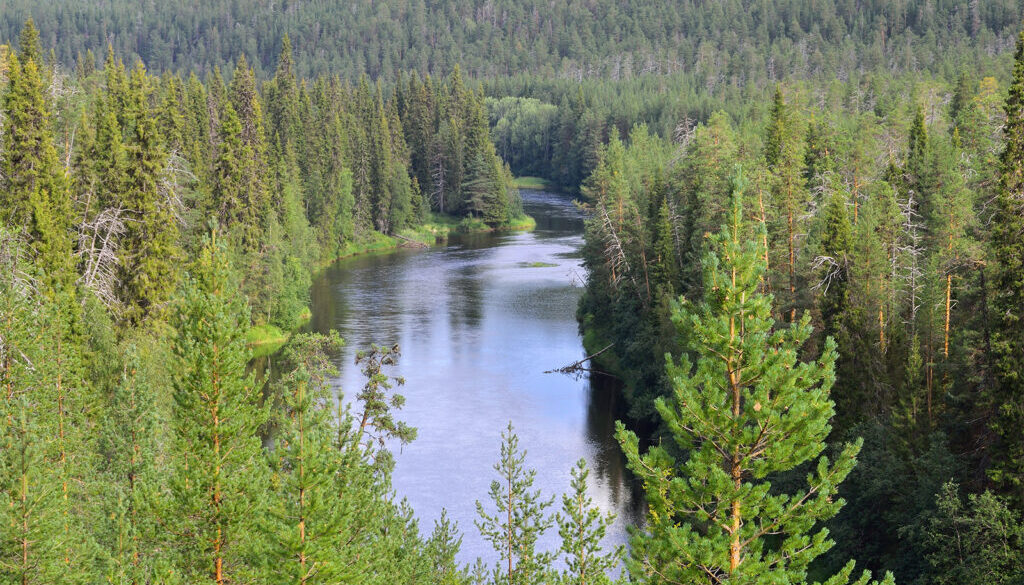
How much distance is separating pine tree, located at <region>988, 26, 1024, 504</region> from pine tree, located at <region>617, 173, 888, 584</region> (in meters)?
17.9

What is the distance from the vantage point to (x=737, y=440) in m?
20.6

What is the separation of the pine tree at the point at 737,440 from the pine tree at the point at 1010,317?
17.9m

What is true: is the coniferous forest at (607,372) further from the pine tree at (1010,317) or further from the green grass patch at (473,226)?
the green grass patch at (473,226)

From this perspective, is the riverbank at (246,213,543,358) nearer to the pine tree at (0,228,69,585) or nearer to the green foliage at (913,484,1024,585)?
the pine tree at (0,228,69,585)

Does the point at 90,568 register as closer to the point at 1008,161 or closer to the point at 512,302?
the point at 1008,161

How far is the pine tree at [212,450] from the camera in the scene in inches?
1002

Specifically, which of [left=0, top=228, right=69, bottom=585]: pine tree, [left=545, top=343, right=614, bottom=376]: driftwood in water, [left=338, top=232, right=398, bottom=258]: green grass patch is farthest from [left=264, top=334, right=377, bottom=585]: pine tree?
[left=338, top=232, right=398, bottom=258]: green grass patch

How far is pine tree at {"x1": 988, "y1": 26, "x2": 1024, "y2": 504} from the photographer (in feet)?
118

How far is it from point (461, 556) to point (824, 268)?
67.3 ft

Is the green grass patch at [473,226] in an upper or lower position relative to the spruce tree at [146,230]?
lower

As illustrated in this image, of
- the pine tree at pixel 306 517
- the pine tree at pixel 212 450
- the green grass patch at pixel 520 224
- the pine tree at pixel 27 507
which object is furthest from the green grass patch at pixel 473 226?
the pine tree at pixel 306 517

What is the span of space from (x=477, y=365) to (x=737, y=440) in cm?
5592

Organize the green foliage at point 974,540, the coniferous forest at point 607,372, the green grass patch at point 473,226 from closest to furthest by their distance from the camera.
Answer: the coniferous forest at point 607,372 → the green foliage at point 974,540 → the green grass patch at point 473,226

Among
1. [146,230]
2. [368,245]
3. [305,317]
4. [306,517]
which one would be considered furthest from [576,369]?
[368,245]
